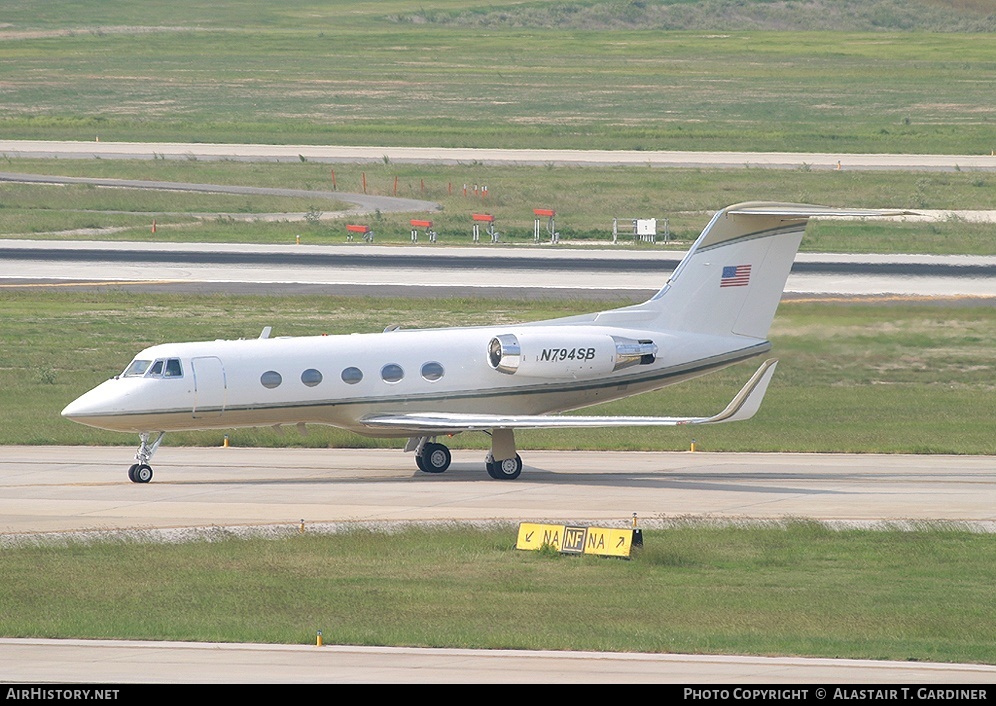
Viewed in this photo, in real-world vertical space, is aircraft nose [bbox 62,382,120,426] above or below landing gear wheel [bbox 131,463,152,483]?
above

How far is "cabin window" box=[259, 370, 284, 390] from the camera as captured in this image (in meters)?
33.1

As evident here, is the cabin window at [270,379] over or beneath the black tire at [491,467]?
over

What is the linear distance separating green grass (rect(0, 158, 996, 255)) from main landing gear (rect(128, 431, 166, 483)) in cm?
4150

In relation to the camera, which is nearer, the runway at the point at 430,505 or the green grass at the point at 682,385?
the runway at the point at 430,505

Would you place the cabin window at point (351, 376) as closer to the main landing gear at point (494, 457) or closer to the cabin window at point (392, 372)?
the cabin window at point (392, 372)

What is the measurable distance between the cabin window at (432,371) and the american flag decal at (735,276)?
6.91m

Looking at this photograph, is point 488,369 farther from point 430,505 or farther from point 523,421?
point 430,505

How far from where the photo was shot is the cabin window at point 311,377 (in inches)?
1315

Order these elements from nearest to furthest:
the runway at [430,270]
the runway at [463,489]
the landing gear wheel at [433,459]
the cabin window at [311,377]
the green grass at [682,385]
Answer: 1. the runway at [463,489]
2. the cabin window at [311,377]
3. the landing gear wheel at [433,459]
4. the green grass at [682,385]
5. the runway at [430,270]

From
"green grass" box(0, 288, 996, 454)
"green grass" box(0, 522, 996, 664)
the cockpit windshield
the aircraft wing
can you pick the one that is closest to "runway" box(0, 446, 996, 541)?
the aircraft wing

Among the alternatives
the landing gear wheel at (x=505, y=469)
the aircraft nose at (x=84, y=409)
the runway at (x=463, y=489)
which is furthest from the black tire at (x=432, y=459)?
the aircraft nose at (x=84, y=409)

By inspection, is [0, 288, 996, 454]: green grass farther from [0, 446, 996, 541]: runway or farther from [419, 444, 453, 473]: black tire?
[419, 444, 453, 473]: black tire

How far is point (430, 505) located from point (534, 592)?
749cm

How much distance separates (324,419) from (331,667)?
16005 mm
